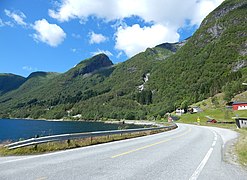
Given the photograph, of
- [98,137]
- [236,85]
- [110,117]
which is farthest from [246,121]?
[110,117]

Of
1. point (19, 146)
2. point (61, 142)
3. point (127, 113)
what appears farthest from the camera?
point (127, 113)

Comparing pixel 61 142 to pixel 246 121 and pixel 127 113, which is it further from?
pixel 127 113

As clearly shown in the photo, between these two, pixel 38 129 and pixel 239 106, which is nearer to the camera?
pixel 38 129

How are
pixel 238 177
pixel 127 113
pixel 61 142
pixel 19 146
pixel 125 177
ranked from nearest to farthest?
1. pixel 125 177
2. pixel 238 177
3. pixel 19 146
4. pixel 61 142
5. pixel 127 113

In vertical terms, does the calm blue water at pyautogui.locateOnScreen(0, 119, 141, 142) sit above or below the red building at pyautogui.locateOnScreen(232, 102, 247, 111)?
below

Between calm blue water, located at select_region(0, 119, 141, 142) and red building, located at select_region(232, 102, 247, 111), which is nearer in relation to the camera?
calm blue water, located at select_region(0, 119, 141, 142)

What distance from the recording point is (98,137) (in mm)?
20250

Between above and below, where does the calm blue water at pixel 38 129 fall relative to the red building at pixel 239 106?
below

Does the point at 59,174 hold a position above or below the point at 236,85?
below

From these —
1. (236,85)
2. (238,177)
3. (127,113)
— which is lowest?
(238,177)

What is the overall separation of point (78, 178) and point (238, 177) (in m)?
5.35

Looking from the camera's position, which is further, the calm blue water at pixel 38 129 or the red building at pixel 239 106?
the red building at pixel 239 106

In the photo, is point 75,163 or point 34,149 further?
point 34,149

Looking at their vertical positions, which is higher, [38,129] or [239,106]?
[239,106]
